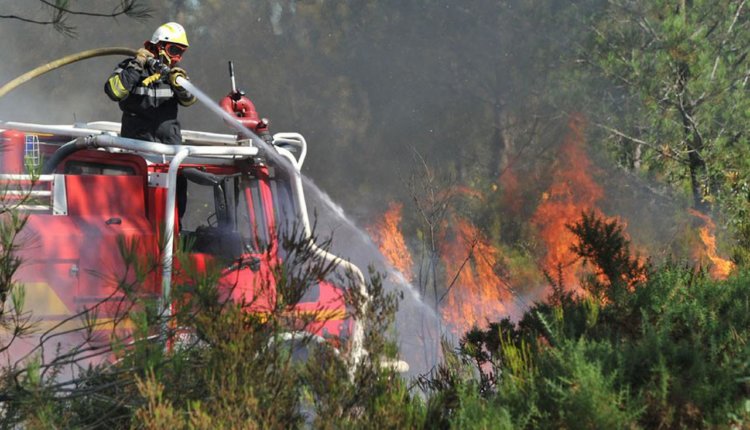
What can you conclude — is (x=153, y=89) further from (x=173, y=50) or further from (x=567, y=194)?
(x=567, y=194)

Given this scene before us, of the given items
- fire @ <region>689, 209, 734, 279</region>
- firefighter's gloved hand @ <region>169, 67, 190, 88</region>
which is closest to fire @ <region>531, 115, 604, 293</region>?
fire @ <region>689, 209, 734, 279</region>

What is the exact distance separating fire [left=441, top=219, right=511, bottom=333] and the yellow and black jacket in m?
4.58

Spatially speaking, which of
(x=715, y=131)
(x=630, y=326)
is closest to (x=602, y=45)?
(x=715, y=131)

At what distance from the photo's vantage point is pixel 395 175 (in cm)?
1803

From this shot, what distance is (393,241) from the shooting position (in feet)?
47.3

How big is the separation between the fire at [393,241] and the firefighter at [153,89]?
6.31 metres

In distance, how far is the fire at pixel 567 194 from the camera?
13.4 meters

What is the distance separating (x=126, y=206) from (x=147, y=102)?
788 mm

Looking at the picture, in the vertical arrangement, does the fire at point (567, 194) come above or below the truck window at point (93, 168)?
above

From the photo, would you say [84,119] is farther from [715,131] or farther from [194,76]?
[715,131]

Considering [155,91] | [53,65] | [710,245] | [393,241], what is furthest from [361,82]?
[53,65]

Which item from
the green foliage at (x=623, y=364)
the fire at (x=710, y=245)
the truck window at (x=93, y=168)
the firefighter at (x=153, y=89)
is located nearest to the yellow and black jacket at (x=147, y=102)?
the firefighter at (x=153, y=89)

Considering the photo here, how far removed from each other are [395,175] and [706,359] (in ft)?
47.4

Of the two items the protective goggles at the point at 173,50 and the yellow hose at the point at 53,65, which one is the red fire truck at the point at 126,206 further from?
the protective goggles at the point at 173,50
